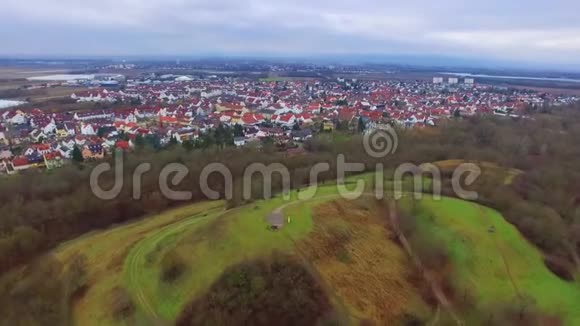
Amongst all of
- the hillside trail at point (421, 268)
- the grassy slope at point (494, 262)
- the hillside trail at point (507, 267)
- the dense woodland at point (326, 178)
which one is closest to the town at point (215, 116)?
the dense woodland at point (326, 178)

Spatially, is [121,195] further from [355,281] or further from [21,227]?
[355,281]

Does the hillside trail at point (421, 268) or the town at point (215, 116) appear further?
the town at point (215, 116)

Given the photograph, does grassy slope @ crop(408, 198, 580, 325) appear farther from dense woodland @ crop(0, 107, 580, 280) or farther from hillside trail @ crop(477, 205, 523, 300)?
dense woodland @ crop(0, 107, 580, 280)

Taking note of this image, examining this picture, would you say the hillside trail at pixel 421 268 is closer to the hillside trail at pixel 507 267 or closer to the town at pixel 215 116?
the hillside trail at pixel 507 267

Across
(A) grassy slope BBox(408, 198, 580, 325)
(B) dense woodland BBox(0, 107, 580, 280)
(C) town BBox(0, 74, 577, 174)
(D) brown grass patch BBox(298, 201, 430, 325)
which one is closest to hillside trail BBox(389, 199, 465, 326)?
(D) brown grass patch BBox(298, 201, 430, 325)

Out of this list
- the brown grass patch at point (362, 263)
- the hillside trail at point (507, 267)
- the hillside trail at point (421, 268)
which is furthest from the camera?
Result: the hillside trail at point (507, 267)

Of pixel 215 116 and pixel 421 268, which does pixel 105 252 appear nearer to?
pixel 421 268
